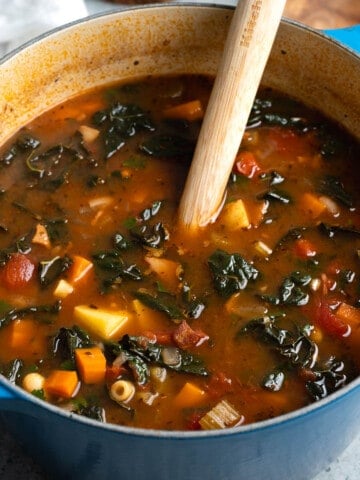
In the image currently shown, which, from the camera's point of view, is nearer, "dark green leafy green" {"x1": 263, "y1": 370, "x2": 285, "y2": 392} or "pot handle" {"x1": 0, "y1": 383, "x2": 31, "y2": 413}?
"pot handle" {"x1": 0, "y1": 383, "x2": 31, "y2": 413}

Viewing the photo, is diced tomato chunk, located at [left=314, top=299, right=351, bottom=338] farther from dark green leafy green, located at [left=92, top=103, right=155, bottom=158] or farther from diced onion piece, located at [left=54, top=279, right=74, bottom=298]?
dark green leafy green, located at [left=92, top=103, right=155, bottom=158]

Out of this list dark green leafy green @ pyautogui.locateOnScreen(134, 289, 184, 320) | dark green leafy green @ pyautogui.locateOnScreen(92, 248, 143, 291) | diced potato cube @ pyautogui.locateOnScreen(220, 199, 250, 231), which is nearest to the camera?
dark green leafy green @ pyautogui.locateOnScreen(134, 289, 184, 320)

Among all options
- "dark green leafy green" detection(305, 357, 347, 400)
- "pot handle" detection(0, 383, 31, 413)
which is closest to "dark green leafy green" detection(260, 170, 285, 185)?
"dark green leafy green" detection(305, 357, 347, 400)

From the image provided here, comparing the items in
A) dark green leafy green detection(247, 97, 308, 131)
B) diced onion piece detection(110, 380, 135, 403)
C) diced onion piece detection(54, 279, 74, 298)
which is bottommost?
diced onion piece detection(110, 380, 135, 403)

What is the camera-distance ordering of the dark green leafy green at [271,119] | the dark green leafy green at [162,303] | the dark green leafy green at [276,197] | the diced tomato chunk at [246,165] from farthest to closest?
the dark green leafy green at [271,119] → the diced tomato chunk at [246,165] → the dark green leafy green at [276,197] → the dark green leafy green at [162,303]

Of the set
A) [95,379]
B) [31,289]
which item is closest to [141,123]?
[31,289]

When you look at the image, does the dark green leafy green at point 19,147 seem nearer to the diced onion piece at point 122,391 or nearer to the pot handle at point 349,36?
the diced onion piece at point 122,391

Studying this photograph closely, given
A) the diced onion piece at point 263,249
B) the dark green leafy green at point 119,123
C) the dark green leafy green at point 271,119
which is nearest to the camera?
the diced onion piece at point 263,249

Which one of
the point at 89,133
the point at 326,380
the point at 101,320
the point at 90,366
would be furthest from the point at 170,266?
the point at 89,133

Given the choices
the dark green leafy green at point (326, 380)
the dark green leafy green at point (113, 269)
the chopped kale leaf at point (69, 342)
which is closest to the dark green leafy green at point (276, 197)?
the dark green leafy green at point (113, 269)
